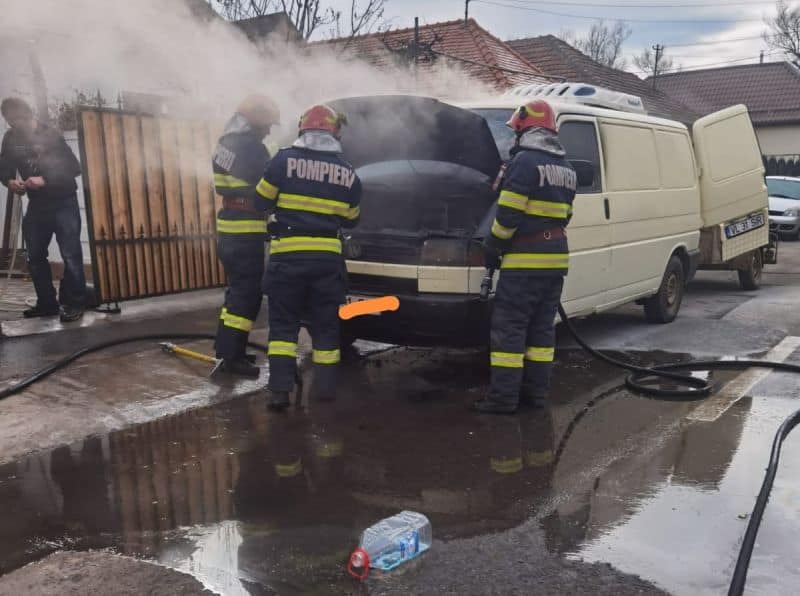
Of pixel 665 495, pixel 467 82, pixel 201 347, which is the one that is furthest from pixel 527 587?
pixel 467 82

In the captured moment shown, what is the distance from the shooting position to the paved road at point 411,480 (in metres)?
3.06

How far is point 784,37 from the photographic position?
150ft

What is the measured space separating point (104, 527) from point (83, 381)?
93.1 inches

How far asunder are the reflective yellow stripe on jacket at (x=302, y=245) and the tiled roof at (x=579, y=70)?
58.1 feet

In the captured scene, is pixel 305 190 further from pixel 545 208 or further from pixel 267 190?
pixel 545 208

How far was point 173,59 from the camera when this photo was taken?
6273 millimetres

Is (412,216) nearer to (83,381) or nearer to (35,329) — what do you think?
(83,381)

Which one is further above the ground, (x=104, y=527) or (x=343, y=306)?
(x=343, y=306)

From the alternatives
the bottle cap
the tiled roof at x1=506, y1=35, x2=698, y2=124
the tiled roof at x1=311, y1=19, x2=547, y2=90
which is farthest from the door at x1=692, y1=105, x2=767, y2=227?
the tiled roof at x1=506, y1=35, x2=698, y2=124

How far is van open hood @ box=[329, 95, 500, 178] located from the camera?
543cm

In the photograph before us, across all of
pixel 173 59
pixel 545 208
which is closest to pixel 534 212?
pixel 545 208

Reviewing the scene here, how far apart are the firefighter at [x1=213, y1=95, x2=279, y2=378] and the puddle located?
2.02 feet

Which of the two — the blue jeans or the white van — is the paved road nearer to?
the white van

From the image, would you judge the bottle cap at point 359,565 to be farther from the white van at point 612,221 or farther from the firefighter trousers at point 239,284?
the firefighter trousers at point 239,284
